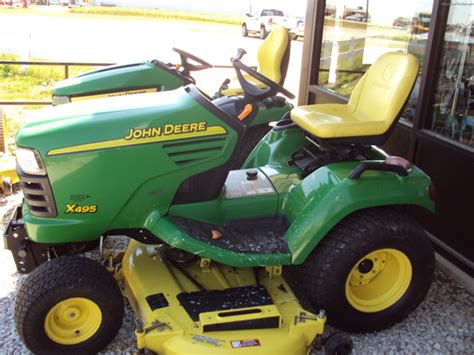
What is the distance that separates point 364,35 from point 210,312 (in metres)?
3.55

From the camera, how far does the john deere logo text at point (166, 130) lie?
2.54 metres

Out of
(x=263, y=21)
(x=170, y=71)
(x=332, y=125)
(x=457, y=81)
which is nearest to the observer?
(x=332, y=125)

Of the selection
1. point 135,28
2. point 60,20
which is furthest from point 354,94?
point 60,20

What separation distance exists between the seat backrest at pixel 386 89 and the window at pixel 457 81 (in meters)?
0.63

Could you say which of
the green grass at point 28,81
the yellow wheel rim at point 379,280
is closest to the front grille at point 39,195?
the yellow wheel rim at point 379,280

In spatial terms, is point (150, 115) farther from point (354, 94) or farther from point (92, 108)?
point (354, 94)

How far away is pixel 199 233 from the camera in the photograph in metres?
2.62

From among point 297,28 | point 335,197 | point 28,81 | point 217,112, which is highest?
point 217,112

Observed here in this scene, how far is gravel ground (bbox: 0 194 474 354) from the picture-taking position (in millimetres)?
2738

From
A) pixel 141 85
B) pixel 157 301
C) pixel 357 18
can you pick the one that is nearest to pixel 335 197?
pixel 157 301

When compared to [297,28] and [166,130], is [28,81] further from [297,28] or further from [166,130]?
[297,28]

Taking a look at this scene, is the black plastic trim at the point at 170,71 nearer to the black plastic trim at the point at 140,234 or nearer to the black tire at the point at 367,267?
the black plastic trim at the point at 140,234

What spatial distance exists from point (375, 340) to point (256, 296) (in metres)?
0.70

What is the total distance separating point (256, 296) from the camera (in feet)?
8.73
